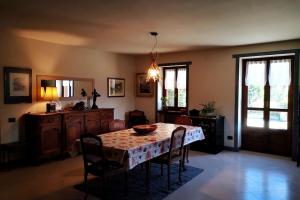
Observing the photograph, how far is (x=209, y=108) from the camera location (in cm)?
564

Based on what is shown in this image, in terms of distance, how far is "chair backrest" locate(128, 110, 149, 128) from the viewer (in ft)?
22.2

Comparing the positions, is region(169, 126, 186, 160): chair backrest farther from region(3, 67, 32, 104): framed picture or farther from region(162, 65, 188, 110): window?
region(3, 67, 32, 104): framed picture

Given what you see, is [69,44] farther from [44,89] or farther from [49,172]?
[49,172]

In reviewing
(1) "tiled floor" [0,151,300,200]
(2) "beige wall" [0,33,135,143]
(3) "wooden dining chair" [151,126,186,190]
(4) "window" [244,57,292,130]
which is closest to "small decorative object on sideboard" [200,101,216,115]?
(4) "window" [244,57,292,130]

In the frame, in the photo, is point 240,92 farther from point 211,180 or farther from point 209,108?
point 211,180

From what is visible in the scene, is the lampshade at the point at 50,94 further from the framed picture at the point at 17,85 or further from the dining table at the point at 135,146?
the dining table at the point at 135,146

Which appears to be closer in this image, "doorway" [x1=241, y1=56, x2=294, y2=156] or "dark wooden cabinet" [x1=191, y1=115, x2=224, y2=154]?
"doorway" [x1=241, y1=56, x2=294, y2=156]

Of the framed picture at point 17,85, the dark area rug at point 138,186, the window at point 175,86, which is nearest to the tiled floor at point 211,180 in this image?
the dark area rug at point 138,186

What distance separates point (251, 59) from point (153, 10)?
344 cm

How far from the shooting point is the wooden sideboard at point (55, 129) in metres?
4.41

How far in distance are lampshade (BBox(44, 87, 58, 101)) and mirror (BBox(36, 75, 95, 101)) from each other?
0.06 metres

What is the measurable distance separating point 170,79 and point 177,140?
345 cm

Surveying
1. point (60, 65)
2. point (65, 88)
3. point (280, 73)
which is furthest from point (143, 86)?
point (280, 73)

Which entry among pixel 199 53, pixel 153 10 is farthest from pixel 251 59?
pixel 153 10
